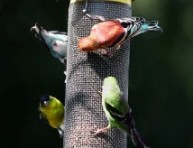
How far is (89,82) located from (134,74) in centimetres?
473

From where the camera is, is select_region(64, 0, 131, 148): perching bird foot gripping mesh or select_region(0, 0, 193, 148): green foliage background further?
select_region(0, 0, 193, 148): green foliage background

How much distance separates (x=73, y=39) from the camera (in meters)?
6.07

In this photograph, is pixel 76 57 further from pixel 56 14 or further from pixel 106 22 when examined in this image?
pixel 56 14

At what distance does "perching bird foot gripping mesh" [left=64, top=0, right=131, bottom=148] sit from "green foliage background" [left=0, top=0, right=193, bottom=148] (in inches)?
154

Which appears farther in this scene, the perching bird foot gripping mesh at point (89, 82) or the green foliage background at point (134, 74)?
the green foliage background at point (134, 74)

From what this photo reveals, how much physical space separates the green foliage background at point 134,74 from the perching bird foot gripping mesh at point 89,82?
3.91 meters

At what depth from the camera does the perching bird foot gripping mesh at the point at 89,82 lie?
19.3 feet

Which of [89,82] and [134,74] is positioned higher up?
[89,82]

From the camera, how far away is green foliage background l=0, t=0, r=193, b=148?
1007 cm

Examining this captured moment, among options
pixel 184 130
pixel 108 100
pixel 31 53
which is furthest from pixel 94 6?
pixel 184 130

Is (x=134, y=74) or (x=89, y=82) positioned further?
(x=134, y=74)

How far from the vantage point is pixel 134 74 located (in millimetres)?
10656

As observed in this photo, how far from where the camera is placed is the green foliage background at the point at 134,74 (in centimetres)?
1007

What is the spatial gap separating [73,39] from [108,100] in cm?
64
